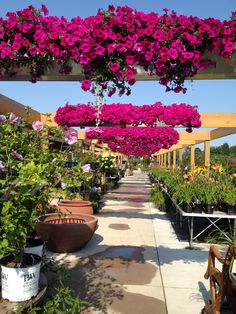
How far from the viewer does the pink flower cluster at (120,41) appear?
279cm

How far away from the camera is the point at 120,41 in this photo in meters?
2.83

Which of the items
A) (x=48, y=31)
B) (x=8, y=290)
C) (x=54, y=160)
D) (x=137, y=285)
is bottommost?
(x=137, y=285)

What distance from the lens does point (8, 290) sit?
2.58m

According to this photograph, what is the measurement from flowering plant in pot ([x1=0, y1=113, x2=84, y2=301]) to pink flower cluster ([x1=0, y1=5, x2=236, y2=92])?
0.64 meters

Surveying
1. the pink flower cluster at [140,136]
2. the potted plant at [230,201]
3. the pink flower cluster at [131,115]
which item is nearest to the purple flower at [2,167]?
the potted plant at [230,201]

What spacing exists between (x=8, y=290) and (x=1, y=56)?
1864 millimetres

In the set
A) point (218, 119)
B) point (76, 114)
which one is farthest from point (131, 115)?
point (218, 119)

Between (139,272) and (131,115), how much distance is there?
486cm

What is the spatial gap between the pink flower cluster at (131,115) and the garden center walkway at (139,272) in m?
2.66

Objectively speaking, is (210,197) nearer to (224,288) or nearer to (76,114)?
(224,288)

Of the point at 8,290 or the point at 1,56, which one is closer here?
the point at 8,290

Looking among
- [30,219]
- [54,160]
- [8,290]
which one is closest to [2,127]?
[54,160]

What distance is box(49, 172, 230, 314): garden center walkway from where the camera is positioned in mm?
3387

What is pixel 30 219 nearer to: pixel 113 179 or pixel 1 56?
pixel 1 56
